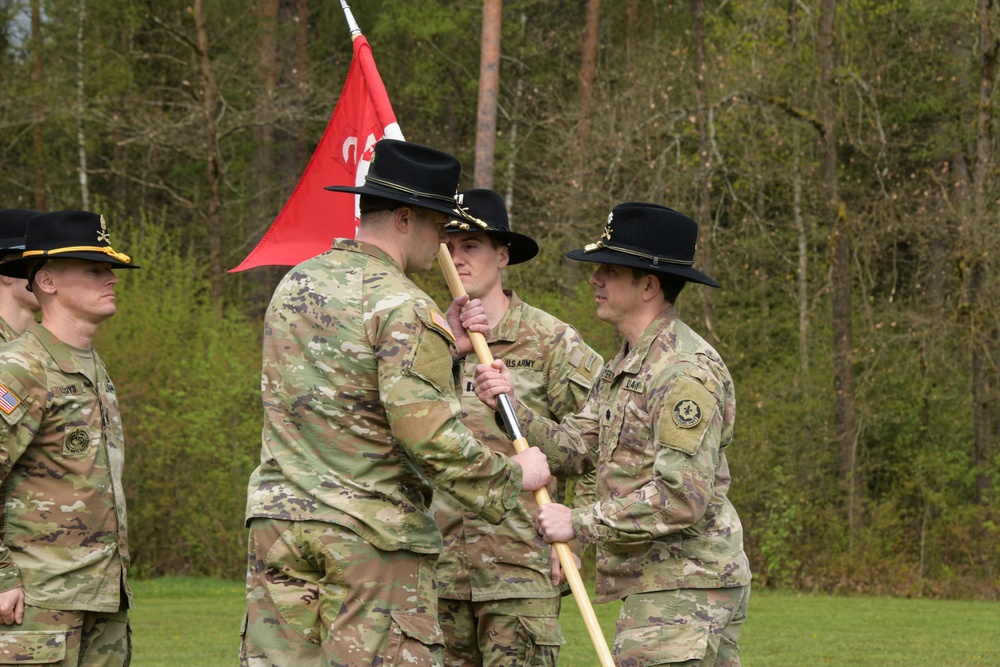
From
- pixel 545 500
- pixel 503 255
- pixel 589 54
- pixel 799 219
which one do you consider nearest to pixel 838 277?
pixel 799 219

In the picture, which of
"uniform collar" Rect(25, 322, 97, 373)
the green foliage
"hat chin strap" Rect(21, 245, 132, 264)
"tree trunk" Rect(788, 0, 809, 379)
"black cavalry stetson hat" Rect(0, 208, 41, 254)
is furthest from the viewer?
"tree trunk" Rect(788, 0, 809, 379)

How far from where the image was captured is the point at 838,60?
20.4 m

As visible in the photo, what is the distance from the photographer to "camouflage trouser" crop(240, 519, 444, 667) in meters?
3.89

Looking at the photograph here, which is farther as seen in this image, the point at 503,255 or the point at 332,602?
the point at 503,255

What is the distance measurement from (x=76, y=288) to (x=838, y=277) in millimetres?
14908

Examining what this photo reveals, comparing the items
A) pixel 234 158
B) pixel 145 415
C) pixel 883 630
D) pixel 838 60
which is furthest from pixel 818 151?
pixel 234 158

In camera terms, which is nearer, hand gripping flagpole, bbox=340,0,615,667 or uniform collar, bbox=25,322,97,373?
hand gripping flagpole, bbox=340,0,615,667

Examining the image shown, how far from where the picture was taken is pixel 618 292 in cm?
464

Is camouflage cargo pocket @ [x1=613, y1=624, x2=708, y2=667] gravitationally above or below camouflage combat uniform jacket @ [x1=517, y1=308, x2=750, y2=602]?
below

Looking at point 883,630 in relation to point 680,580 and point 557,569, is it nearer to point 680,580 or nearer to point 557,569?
point 557,569

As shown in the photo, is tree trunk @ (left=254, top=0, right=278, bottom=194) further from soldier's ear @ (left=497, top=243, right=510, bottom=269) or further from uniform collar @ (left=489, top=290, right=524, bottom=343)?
uniform collar @ (left=489, top=290, right=524, bottom=343)

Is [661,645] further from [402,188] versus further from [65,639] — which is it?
[65,639]

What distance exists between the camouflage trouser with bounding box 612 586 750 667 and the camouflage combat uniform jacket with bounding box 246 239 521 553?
0.67m

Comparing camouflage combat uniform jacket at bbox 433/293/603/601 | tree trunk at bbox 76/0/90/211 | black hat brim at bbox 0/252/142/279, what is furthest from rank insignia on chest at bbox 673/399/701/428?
tree trunk at bbox 76/0/90/211
